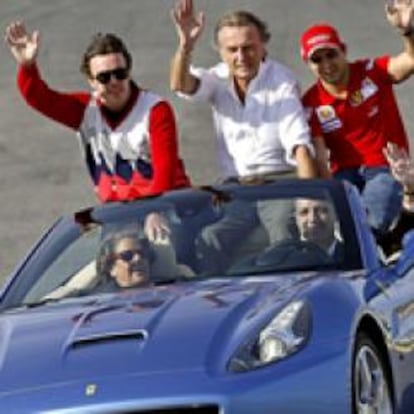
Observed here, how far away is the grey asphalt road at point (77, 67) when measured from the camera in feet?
57.7

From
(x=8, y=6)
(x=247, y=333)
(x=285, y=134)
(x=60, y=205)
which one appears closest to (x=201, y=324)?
(x=247, y=333)

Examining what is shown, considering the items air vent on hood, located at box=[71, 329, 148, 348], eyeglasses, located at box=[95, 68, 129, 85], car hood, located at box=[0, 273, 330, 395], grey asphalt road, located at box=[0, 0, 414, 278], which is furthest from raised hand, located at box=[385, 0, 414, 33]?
grey asphalt road, located at box=[0, 0, 414, 278]

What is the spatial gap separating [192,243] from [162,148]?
6.22 ft

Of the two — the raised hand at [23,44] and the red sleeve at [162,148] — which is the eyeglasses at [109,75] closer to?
the red sleeve at [162,148]

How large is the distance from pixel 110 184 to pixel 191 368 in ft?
12.6

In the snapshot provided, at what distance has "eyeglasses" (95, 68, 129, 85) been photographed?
9.99 m

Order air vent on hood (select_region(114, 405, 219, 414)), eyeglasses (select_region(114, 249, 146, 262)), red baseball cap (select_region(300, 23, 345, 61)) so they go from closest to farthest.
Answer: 1. air vent on hood (select_region(114, 405, 219, 414))
2. eyeglasses (select_region(114, 249, 146, 262))
3. red baseball cap (select_region(300, 23, 345, 61))

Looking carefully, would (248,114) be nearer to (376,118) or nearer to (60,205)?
(376,118)

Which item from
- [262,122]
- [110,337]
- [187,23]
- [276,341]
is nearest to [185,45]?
[187,23]

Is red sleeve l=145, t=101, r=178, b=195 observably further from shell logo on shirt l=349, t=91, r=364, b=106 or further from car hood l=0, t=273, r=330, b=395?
car hood l=0, t=273, r=330, b=395

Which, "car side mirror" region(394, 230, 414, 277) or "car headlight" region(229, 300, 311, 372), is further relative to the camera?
"car side mirror" region(394, 230, 414, 277)

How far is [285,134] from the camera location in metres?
10.1

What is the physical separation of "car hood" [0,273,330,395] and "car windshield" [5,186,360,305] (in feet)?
1.30

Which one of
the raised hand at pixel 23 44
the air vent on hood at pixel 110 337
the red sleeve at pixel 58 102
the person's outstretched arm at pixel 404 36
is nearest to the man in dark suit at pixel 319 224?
the air vent on hood at pixel 110 337
